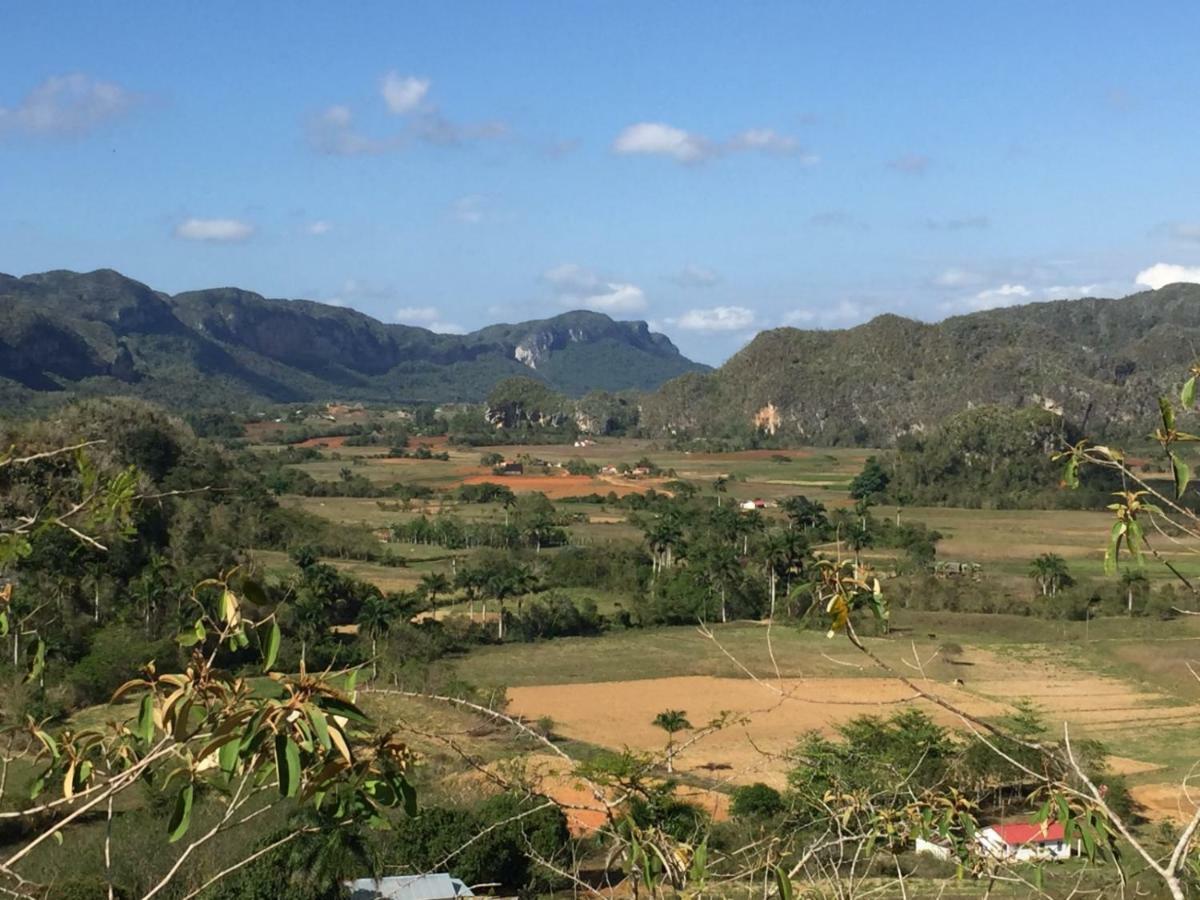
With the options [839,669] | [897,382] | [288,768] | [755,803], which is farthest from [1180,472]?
[897,382]

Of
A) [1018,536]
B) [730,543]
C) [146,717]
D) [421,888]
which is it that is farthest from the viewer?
[1018,536]

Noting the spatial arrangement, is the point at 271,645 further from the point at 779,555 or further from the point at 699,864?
the point at 779,555

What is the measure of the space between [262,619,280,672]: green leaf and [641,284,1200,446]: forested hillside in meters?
107

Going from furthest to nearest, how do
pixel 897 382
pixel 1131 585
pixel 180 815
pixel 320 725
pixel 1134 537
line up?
pixel 897 382 < pixel 1131 585 < pixel 1134 537 < pixel 180 815 < pixel 320 725

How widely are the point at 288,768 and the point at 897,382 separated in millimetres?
119318

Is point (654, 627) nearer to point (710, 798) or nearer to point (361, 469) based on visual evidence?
point (710, 798)

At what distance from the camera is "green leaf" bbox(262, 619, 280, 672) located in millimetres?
1863

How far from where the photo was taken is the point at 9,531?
2.70 metres

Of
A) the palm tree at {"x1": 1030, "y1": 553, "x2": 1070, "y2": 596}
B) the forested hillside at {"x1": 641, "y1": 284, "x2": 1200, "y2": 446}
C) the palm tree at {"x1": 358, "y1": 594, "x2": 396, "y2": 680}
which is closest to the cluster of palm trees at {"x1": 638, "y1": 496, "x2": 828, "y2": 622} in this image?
the palm tree at {"x1": 1030, "y1": 553, "x2": 1070, "y2": 596}

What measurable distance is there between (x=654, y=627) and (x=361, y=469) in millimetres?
41669

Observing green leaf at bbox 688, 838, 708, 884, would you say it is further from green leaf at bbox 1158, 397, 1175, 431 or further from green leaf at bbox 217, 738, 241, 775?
green leaf at bbox 1158, 397, 1175, 431

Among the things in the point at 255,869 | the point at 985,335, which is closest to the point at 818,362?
the point at 985,335

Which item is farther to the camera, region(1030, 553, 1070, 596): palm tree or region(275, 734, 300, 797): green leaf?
region(1030, 553, 1070, 596): palm tree

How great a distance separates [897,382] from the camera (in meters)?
117
